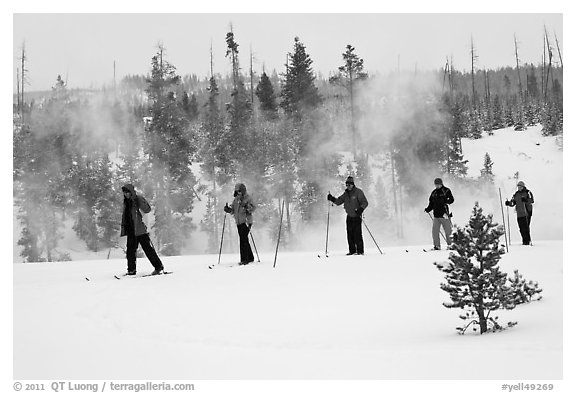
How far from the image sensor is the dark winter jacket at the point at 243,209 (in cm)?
1123

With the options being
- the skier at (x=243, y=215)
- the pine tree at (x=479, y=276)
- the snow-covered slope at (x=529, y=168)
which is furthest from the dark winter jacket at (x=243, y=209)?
the snow-covered slope at (x=529, y=168)

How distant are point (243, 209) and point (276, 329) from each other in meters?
5.47

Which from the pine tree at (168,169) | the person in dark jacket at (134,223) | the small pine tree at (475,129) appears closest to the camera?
the person in dark jacket at (134,223)

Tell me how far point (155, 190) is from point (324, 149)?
1233 cm

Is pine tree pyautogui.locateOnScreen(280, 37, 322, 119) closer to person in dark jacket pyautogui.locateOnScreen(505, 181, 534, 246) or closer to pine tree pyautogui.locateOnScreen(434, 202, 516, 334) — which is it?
person in dark jacket pyautogui.locateOnScreen(505, 181, 534, 246)

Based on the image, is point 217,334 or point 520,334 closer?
point 520,334

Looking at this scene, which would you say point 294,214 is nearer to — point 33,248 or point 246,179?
point 246,179

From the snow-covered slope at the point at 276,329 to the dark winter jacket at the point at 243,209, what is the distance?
64.2 inches

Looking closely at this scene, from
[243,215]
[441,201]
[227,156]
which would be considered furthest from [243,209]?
[227,156]

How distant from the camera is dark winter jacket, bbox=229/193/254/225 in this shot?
11.2 meters

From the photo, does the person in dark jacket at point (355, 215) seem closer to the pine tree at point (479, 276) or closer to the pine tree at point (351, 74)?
the pine tree at point (479, 276)

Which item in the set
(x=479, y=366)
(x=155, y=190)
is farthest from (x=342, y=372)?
(x=155, y=190)

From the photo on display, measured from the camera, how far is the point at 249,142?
3697 centimetres
